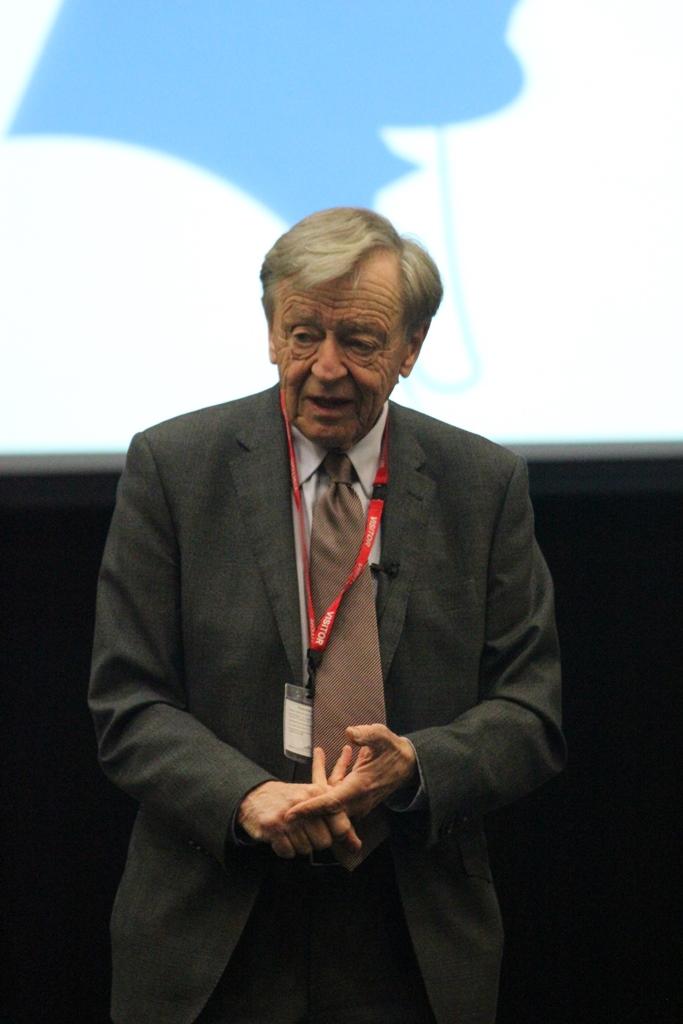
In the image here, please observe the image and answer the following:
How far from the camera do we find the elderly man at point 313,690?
75.4 inches

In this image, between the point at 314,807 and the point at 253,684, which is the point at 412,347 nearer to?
the point at 253,684

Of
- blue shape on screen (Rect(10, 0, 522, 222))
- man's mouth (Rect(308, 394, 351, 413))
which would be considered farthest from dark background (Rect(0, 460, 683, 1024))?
man's mouth (Rect(308, 394, 351, 413))

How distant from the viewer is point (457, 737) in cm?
195

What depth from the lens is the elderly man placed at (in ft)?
6.28

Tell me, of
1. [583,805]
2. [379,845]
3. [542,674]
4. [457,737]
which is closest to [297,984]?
[379,845]

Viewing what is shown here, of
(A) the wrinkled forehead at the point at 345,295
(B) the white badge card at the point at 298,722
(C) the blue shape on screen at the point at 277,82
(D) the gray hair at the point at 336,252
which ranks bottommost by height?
(B) the white badge card at the point at 298,722

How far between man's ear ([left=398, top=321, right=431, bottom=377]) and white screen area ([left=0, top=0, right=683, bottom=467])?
0.60 meters

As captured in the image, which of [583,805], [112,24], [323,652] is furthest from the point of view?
[583,805]

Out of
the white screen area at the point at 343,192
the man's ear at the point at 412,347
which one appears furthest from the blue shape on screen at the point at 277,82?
the man's ear at the point at 412,347

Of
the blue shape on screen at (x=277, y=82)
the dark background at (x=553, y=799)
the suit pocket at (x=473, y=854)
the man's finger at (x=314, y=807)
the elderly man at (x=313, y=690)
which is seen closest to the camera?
the man's finger at (x=314, y=807)

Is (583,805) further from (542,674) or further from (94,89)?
(94,89)

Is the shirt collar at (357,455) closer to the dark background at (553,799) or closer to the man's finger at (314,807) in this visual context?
the man's finger at (314,807)

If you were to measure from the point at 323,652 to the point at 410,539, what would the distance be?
0.69 feet

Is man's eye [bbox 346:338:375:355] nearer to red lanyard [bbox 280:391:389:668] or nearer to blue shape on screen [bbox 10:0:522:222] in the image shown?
red lanyard [bbox 280:391:389:668]
